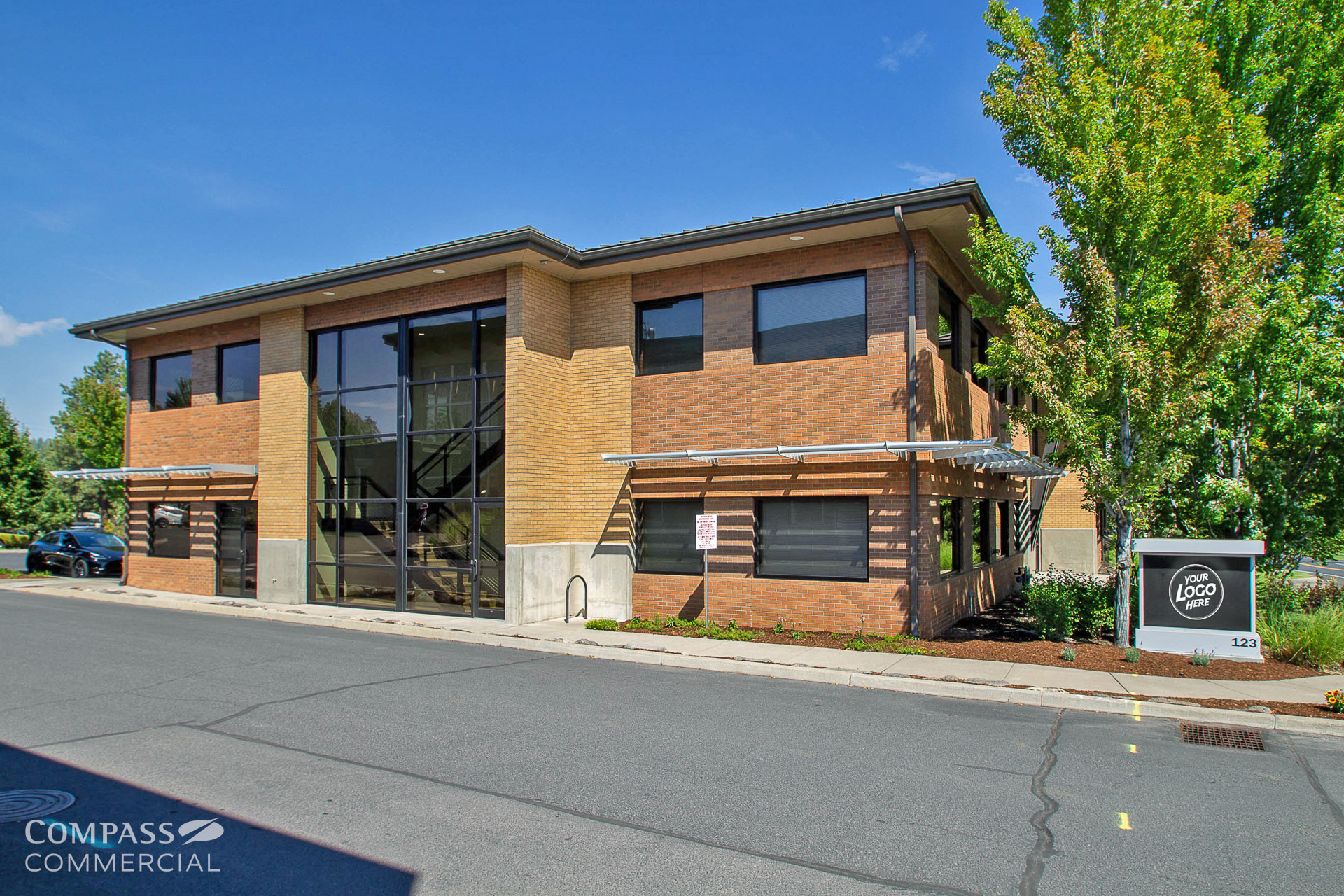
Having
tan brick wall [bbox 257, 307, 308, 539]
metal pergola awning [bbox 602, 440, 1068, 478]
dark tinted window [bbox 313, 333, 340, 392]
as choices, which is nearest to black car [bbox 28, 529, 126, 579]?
tan brick wall [bbox 257, 307, 308, 539]

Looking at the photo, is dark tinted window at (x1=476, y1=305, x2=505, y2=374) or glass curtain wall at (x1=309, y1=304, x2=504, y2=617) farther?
dark tinted window at (x1=476, y1=305, x2=505, y2=374)

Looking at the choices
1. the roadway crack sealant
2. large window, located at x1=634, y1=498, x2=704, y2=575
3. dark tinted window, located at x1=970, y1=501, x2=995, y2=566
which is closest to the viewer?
the roadway crack sealant

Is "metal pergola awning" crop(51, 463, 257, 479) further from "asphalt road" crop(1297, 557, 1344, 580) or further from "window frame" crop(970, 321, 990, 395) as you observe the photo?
"asphalt road" crop(1297, 557, 1344, 580)

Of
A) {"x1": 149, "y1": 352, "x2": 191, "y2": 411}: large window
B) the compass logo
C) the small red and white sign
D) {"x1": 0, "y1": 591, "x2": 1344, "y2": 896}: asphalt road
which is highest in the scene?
{"x1": 149, "y1": 352, "x2": 191, "y2": 411}: large window

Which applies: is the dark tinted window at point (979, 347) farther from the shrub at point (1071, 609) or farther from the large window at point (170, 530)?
the large window at point (170, 530)

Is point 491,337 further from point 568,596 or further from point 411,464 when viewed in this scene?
point 568,596

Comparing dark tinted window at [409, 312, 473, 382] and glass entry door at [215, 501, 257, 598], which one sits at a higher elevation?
dark tinted window at [409, 312, 473, 382]

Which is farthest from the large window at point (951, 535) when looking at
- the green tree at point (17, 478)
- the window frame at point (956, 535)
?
the green tree at point (17, 478)

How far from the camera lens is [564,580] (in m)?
15.8

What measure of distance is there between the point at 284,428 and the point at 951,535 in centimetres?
1515

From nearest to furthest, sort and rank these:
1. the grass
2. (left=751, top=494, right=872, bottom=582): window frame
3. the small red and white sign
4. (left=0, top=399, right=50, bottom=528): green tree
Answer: the small red and white sign → (left=751, top=494, right=872, bottom=582): window frame → the grass → (left=0, top=399, right=50, bottom=528): green tree

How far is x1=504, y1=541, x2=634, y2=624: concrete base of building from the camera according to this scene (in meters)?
14.9

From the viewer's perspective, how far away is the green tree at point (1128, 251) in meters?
11.2

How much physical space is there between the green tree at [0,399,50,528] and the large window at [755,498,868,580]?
33.8 metres
